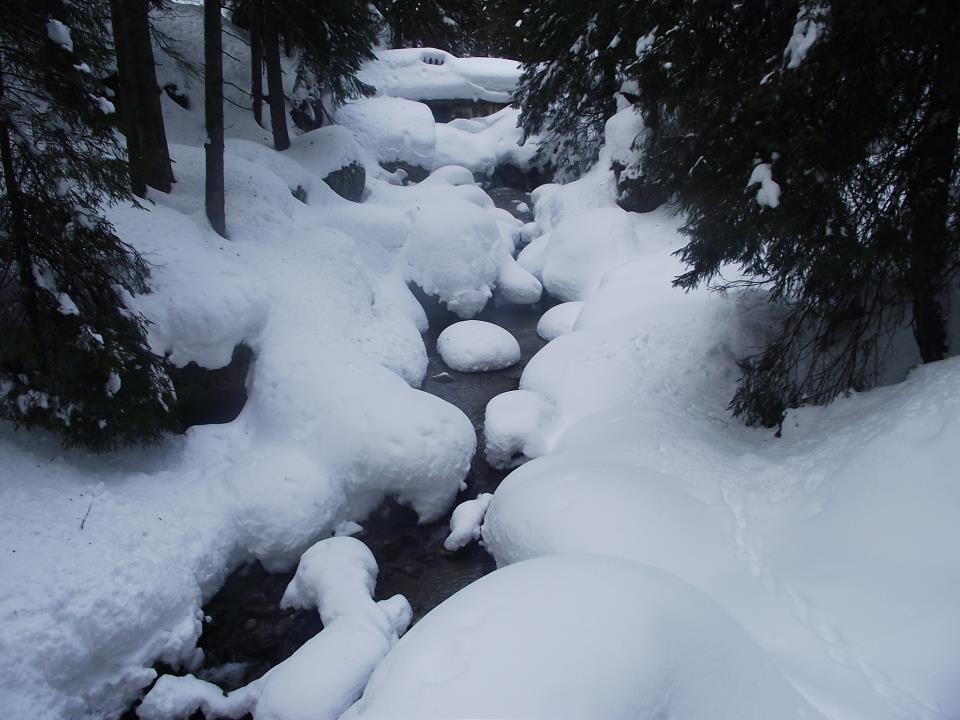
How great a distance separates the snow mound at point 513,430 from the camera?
7.70 m

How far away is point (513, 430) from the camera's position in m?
7.75

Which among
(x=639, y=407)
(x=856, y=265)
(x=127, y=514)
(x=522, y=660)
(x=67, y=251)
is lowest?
(x=127, y=514)

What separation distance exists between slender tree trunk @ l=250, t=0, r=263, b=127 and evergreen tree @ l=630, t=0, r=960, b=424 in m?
9.57

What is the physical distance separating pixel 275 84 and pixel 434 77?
1164cm

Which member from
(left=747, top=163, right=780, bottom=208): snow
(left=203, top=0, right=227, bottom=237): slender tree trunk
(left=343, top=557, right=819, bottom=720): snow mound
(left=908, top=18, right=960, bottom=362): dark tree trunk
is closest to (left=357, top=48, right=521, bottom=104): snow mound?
(left=203, top=0, right=227, bottom=237): slender tree trunk

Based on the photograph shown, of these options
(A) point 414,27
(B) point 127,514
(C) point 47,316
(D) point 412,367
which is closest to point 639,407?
(D) point 412,367

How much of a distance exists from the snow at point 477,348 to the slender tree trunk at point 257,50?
711 centimetres

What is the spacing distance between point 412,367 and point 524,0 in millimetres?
12103

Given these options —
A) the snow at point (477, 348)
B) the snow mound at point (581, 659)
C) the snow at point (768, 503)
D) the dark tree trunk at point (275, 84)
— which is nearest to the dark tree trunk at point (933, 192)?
the snow at point (768, 503)

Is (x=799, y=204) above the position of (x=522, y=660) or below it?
above

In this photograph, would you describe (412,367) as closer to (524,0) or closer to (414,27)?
(524,0)

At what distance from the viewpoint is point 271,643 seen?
17.4 feet

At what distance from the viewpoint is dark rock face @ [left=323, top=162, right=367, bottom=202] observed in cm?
1361

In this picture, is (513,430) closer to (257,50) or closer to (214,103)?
(214,103)
